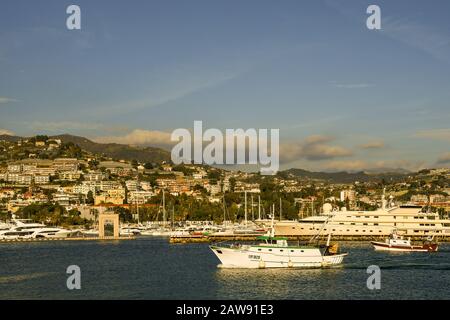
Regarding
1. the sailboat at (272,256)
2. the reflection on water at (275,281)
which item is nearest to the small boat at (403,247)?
the reflection on water at (275,281)

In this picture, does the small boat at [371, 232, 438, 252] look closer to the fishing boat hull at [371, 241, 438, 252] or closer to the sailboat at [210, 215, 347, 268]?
the fishing boat hull at [371, 241, 438, 252]

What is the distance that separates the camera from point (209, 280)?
38.3 meters

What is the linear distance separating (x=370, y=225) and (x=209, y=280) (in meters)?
49.8

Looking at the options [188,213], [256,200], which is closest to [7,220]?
[188,213]

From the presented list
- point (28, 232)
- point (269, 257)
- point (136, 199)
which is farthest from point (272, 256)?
point (136, 199)

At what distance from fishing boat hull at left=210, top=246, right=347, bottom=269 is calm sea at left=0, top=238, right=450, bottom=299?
0.78 metres

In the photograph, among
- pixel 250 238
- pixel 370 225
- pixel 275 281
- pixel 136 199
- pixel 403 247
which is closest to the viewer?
pixel 275 281

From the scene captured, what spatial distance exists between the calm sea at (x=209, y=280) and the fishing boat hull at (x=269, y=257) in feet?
2.57

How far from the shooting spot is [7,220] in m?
123

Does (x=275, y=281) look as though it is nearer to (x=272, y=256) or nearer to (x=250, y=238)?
(x=272, y=256)
